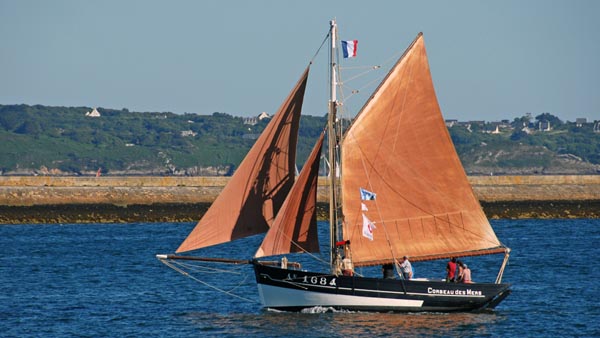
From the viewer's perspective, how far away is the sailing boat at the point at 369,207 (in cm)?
3769

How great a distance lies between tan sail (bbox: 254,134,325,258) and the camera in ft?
123

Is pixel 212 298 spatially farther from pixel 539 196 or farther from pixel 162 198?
pixel 539 196

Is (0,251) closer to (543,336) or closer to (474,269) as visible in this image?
(474,269)

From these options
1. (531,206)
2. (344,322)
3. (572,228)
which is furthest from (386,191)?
(531,206)

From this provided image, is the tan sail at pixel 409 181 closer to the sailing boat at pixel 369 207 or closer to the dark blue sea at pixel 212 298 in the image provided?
the sailing boat at pixel 369 207

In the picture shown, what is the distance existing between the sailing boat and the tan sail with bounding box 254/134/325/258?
0.03m

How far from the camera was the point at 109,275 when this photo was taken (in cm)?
5325

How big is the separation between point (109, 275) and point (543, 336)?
22868 mm

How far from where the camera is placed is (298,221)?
38.1 metres

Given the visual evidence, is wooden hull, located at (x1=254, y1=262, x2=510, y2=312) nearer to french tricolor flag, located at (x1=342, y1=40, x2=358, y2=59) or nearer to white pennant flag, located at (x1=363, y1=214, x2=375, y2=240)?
white pennant flag, located at (x1=363, y1=214, x2=375, y2=240)

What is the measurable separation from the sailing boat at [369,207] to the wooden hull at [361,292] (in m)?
0.03

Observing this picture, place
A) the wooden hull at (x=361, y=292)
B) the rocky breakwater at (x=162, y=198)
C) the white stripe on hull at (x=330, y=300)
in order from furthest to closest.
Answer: the rocky breakwater at (x=162, y=198) < the white stripe on hull at (x=330, y=300) < the wooden hull at (x=361, y=292)

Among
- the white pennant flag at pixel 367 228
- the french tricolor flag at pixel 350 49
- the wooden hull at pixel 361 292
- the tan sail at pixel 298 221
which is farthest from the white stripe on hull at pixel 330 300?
the french tricolor flag at pixel 350 49

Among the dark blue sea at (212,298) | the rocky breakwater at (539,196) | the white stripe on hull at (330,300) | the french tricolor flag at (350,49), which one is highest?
the french tricolor flag at (350,49)
